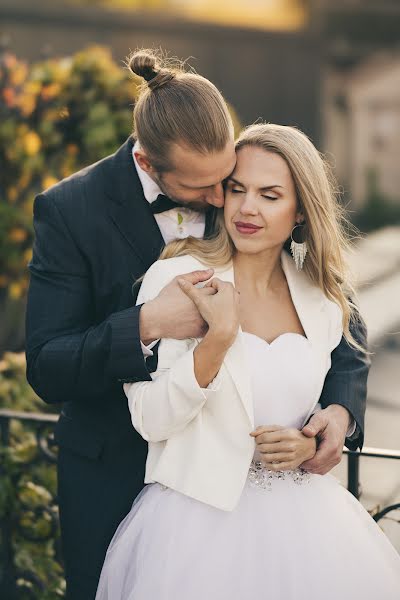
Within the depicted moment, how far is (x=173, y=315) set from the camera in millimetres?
2250

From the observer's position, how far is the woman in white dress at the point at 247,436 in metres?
2.24

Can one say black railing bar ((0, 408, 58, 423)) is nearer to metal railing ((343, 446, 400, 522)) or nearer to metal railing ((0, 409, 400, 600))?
metal railing ((0, 409, 400, 600))

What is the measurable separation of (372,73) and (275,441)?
593 inches

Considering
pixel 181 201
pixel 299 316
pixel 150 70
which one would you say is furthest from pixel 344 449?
pixel 150 70

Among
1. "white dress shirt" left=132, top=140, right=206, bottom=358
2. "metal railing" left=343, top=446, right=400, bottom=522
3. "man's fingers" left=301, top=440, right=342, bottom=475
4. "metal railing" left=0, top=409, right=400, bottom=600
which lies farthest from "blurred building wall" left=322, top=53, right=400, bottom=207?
"man's fingers" left=301, top=440, right=342, bottom=475

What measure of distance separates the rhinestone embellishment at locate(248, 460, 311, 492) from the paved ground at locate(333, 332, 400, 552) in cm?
184

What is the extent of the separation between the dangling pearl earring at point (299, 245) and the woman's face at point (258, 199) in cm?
9

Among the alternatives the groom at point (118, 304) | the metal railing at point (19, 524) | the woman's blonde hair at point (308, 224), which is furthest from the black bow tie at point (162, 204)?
the metal railing at point (19, 524)

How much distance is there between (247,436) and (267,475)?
17cm

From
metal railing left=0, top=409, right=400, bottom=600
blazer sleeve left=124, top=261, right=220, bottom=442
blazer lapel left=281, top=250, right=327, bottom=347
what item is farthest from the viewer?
metal railing left=0, top=409, right=400, bottom=600

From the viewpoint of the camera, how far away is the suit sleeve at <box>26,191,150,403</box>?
228 centimetres

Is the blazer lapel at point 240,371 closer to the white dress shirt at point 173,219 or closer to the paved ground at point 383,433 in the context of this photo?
the white dress shirt at point 173,219

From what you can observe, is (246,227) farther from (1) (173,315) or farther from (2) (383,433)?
(2) (383,433)

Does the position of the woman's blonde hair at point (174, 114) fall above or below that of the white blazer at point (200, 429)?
above
